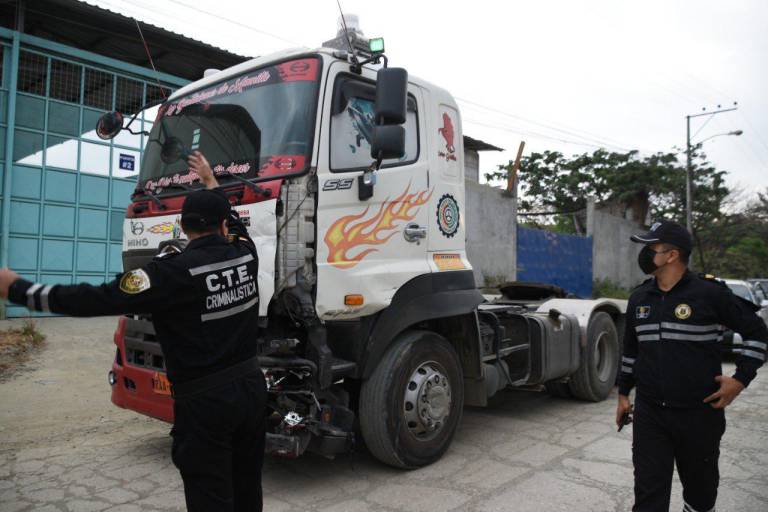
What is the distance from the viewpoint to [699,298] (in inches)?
112

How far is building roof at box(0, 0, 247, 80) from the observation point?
918cm

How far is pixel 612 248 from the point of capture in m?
20.9

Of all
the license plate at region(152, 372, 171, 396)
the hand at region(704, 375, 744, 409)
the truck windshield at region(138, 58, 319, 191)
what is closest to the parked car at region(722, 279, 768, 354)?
the hand at region(704, 375, 744, 409)

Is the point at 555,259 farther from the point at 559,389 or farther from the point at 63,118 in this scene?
the point at 63,118

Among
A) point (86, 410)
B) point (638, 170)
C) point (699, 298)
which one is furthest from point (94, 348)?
point (638, 170)

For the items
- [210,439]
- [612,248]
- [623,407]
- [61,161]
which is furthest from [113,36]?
[612,248]

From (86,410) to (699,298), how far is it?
521 centimetres

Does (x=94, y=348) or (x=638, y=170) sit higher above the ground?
(x=638, y=170)

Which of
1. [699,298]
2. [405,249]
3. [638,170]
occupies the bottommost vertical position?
[699,298]

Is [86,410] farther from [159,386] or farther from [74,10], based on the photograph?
[74,10]

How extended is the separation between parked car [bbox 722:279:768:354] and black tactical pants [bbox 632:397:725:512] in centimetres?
330

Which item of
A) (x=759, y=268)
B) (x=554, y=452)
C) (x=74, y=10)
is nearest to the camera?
(x=554, y=452)

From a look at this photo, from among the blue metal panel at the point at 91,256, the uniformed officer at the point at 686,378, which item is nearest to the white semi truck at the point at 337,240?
the uniformed officer at the point at 686,378

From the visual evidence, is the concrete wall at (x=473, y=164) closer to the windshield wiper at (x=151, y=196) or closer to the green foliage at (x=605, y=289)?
the green foliage at (x=605, y=289)
